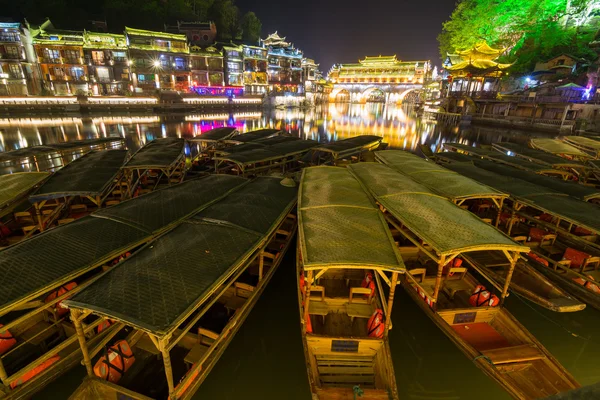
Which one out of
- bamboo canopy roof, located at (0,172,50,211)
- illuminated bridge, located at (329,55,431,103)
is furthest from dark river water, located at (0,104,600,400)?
illuminated bridge, located at (329,55,431,103)

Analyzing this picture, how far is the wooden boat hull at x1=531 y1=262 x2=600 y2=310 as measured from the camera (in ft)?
26.8

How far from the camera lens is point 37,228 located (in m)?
9.71

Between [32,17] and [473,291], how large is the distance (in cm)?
8939

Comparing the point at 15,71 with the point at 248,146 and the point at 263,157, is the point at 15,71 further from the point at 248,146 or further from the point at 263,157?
the point at 263,157

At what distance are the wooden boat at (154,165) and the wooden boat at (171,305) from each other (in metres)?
6.40

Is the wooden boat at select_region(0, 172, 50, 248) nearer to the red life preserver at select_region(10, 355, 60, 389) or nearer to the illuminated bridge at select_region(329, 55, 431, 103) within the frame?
the red life preserver at select_region(10, 355, 60, 389)

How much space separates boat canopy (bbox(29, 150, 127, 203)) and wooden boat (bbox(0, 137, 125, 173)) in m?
4.14

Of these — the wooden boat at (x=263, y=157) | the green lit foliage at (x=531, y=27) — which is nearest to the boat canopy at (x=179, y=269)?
the wooden boat at (x=263, y=157)

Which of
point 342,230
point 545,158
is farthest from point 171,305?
point 545,158

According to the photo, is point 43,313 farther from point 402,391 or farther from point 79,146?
point 79,146

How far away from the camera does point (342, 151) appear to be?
1755cm

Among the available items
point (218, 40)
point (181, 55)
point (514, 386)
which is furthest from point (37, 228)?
point (218, 40)

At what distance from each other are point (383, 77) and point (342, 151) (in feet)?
296

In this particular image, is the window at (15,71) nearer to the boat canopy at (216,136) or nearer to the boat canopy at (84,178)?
the boat canopy at (216,136)
